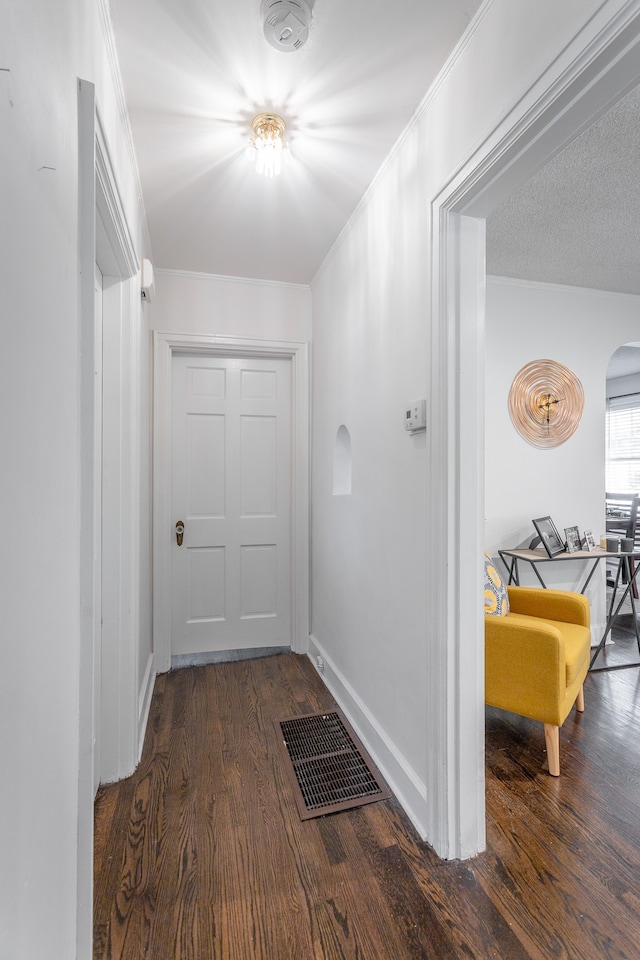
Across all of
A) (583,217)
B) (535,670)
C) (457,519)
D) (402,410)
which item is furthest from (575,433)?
(457,519)

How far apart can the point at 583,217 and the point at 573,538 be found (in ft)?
6.41

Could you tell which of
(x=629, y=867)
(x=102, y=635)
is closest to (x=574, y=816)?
(x=629, y=867)

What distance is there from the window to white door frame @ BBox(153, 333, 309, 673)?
14.6 feet

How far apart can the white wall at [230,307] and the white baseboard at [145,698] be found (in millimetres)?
2006

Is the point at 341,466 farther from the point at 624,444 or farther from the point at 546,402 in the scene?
the point at 624,444

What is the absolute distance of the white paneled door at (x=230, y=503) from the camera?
10.0ft

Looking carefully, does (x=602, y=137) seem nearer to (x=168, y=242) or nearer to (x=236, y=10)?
(x=236, y=10)

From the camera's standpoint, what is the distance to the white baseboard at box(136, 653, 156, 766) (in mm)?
2070

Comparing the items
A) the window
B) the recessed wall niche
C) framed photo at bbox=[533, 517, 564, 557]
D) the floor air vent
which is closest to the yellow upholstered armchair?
the floor air vent

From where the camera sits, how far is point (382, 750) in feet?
6.35

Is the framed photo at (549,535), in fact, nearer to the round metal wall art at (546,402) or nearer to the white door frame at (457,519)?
the round metal wall art at (546,402)

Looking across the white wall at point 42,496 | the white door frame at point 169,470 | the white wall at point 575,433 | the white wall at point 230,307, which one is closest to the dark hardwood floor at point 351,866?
the white wall at point 42,496

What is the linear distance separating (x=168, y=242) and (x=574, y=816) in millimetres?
3213

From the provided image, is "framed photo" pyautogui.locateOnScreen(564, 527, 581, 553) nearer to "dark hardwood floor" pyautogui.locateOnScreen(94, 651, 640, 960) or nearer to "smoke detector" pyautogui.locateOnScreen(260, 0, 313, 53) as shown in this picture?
"dark hardwood floor" pyautogui.locateOnScreen(94, 651, 640, 960)
